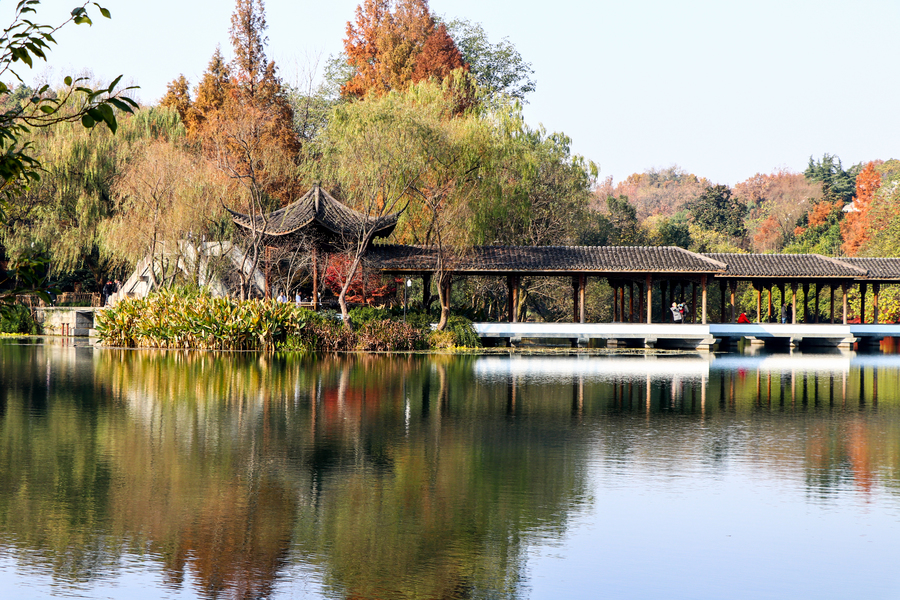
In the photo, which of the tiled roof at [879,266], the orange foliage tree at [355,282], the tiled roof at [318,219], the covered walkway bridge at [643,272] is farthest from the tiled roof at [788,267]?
the tiled roof at [318,219]

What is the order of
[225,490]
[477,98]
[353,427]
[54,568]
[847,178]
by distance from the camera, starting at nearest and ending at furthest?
1. [54,568]
2. [225,490]
3. [353,427]
4. [477,98]
5. [847,178]

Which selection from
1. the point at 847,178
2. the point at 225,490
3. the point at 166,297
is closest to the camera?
the point at 225,490

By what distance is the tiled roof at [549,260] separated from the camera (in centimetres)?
3158

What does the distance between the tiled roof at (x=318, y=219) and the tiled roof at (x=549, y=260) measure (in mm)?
1190

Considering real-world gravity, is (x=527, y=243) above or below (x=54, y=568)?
above

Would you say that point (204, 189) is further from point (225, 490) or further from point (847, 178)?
point (847, 178)

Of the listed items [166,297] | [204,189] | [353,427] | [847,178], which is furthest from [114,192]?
[847,178]

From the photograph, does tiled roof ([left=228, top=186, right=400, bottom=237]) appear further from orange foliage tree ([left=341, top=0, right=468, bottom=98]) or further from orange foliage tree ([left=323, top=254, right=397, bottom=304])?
orange foliage tree ([left=341, top=0, right=468, bottom=98])

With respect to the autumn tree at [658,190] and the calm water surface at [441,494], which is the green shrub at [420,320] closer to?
the calm water surface at [441,494]

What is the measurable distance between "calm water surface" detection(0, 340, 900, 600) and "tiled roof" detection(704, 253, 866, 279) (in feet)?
65.3

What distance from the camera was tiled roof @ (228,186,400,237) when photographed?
30.3 meters

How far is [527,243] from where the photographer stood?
39.3m

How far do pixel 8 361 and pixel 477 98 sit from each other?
81.6ft

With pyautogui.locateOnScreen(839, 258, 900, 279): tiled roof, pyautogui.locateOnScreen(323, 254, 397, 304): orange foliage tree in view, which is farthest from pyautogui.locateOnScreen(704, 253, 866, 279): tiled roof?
pyautogui.locateOnScreen(323, 254, 397, 304): orange foliage tree
